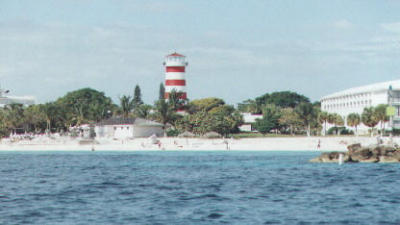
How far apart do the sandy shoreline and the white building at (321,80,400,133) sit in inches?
760

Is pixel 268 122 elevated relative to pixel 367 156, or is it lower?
elevated

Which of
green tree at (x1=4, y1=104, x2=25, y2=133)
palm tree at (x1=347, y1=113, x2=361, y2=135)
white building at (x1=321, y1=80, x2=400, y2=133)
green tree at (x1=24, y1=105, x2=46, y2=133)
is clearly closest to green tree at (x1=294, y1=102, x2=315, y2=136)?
palm tree at (x1=347, y1=113, x2=361, y2=135)

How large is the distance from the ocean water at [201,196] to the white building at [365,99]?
60300mm

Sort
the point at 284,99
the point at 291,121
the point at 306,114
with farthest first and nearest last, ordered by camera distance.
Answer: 1. the point at 284,99
2. the point at 291,121
3. the point at 306,114

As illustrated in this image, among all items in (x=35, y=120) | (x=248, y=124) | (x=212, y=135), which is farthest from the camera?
(x=248, y=124)

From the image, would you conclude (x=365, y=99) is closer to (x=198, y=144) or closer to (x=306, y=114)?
(x=306, y=114)

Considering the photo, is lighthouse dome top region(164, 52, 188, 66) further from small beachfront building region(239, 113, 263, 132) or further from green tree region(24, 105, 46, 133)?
green tree region(24, 105, 46, 133)

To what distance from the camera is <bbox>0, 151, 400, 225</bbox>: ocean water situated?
74.0ft

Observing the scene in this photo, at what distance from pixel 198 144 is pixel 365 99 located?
40.3 m

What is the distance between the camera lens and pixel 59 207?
979 inches

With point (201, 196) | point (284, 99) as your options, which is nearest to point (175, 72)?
point (284, 99)

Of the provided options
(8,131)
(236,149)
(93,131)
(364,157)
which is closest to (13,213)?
(364,157)

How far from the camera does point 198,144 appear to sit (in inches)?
3258

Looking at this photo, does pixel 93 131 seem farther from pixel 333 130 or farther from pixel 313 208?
pixel 313 208
